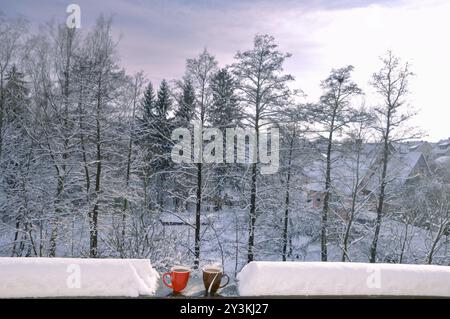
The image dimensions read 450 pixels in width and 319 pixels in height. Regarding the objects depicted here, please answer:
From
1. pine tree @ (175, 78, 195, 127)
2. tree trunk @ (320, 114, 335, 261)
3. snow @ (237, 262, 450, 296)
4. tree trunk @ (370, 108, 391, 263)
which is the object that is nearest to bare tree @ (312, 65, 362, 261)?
tree trunk @ (320, 114, 335, 261)

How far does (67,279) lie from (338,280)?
1.18 metres

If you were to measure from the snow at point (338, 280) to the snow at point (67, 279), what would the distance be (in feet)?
1.60

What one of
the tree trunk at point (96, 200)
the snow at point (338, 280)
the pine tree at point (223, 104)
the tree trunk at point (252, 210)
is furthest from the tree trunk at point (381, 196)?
the snow at point (338, 280)

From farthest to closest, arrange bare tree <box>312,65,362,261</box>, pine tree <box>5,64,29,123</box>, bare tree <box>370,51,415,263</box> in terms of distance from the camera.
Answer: bare tree <box>312,65,362,261</box>, bare tree <box>370,51,415,263</box>, pine tree <box>5,64,29,123</box>

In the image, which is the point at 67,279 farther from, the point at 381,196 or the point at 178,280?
the point at 381,196

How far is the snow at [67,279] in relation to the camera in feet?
4.35

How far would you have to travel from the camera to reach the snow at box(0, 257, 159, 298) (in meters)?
1.33

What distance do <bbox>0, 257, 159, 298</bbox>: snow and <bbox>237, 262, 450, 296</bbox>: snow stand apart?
49cm

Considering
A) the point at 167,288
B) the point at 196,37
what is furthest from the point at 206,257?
the point at 167,288

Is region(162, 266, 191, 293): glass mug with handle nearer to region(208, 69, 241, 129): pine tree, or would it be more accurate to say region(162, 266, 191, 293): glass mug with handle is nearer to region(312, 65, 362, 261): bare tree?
region(208, 69, 241, 129): pine tree

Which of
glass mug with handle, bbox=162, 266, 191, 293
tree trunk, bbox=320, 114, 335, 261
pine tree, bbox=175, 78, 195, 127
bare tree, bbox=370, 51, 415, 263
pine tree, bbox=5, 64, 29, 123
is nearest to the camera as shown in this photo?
glass mug with handle, bbox=162, 266, 191, 293

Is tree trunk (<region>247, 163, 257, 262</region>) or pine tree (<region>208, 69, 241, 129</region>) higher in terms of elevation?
pine tree (<region>208, 69, 241, 129</region>)

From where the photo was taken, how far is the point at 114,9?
4.44 m

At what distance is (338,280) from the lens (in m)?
1.43
